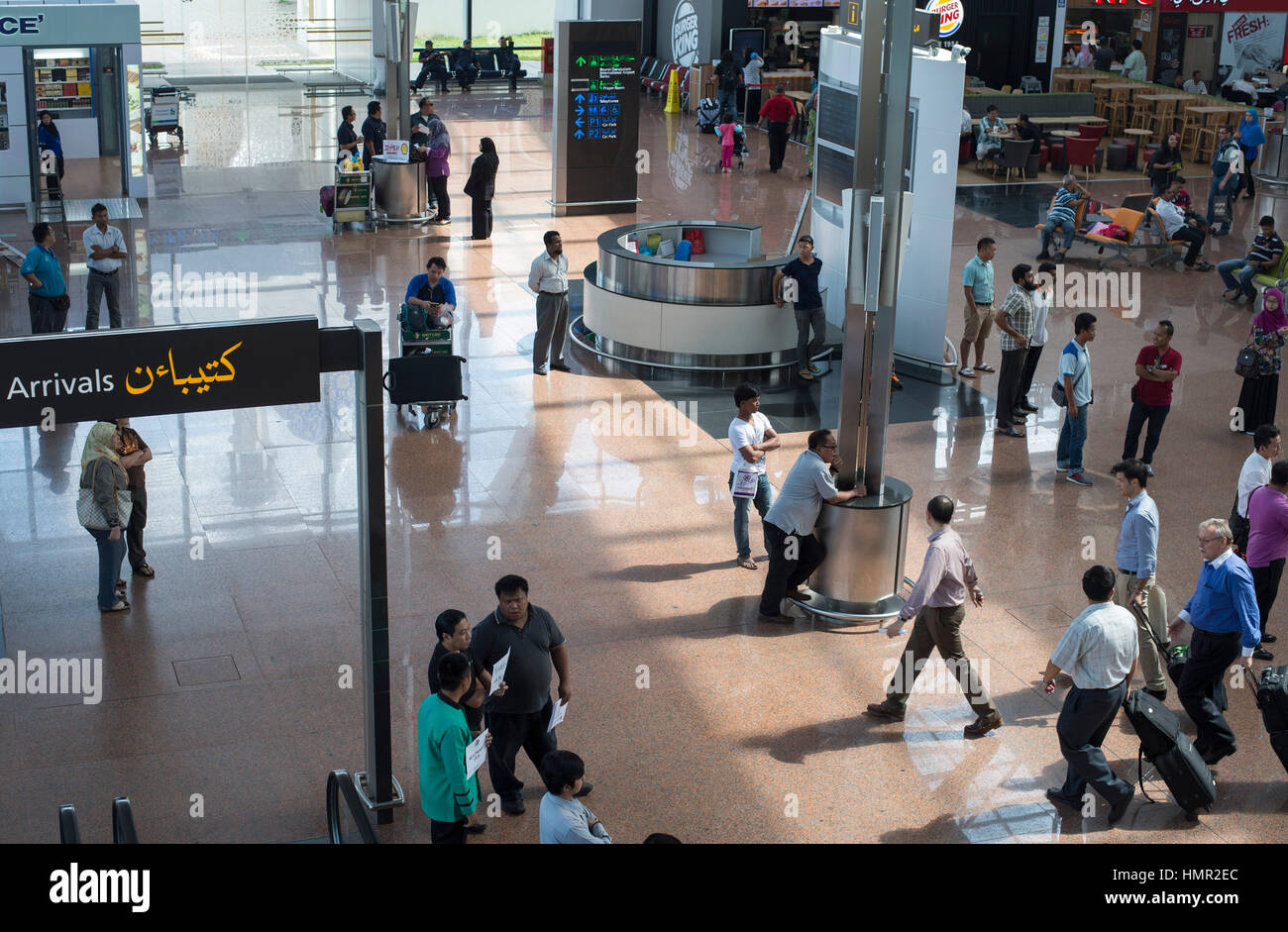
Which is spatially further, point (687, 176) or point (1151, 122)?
point (1151, 122)

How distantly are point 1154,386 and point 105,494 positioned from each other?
27.0 ft

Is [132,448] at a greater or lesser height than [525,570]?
greater

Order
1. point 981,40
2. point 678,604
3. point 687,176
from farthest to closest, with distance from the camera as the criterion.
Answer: point 981,40 → point 687,176 → point 678,604

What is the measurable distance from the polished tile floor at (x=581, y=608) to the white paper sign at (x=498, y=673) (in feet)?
2.74

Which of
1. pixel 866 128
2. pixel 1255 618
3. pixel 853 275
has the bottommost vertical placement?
pixel 1255 618

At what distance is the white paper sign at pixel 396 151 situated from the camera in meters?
20.3

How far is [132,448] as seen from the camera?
30.6 feet

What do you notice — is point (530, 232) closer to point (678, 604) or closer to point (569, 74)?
point (569, 74)

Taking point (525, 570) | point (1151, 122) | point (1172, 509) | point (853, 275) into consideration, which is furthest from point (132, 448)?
point (1151, 122)

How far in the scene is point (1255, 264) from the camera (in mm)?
17406

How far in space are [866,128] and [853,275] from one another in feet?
3.09

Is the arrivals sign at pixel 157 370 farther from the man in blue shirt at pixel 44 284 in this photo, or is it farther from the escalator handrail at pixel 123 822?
the man in blue shirt at pixel 44 284

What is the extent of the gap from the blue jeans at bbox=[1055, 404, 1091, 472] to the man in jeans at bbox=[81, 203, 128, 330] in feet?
30.6
